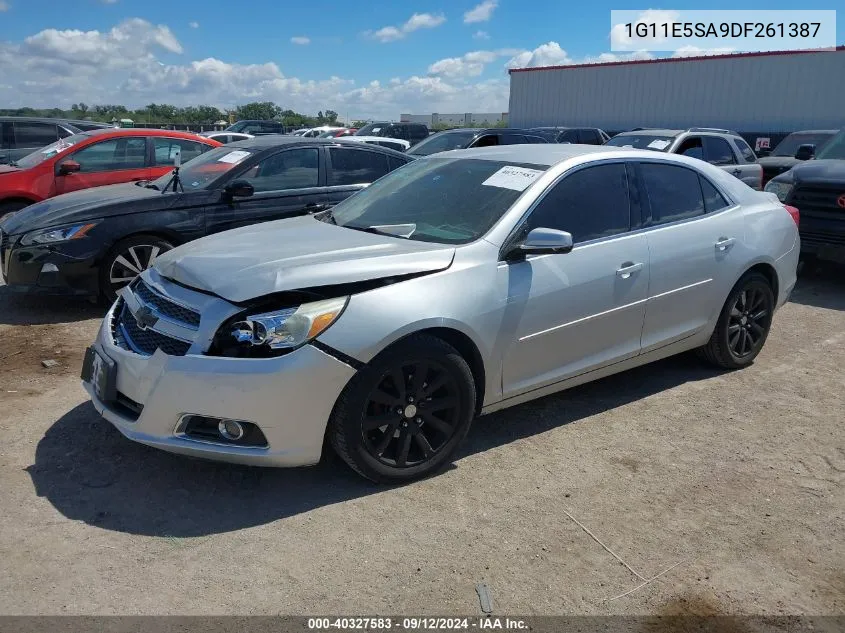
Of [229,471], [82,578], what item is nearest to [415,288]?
[229,471]

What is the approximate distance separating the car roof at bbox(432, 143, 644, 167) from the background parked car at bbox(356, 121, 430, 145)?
17.3 m

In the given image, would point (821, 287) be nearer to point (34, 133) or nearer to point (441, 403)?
point (441, 403)

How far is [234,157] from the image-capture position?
271 inches

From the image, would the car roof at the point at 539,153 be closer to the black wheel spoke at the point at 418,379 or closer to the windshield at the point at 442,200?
the windshield at the point at 442,200

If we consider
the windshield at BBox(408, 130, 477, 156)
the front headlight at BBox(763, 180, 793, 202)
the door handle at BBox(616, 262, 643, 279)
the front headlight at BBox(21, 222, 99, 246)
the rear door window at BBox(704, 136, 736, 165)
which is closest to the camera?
the door handle at BBox(616, 262, 643, 279)

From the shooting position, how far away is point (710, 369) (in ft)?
17.3

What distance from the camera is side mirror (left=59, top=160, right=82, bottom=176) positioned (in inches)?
340

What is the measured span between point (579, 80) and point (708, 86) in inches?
269

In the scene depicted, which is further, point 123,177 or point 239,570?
point 123,177

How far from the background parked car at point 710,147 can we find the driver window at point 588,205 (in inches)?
279

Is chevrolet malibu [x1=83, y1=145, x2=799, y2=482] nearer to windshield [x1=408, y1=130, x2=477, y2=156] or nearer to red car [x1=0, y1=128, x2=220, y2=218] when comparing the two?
red car [x1=0, y1=128, x2=220, y2=218]

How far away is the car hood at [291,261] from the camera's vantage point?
3.27 metres

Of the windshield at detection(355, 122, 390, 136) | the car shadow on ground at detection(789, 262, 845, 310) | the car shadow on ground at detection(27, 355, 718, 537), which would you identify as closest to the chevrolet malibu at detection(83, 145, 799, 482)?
the car shadow on ground at detection(27, 355, 718, 537)

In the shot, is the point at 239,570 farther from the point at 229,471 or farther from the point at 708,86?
the point at 708,86
